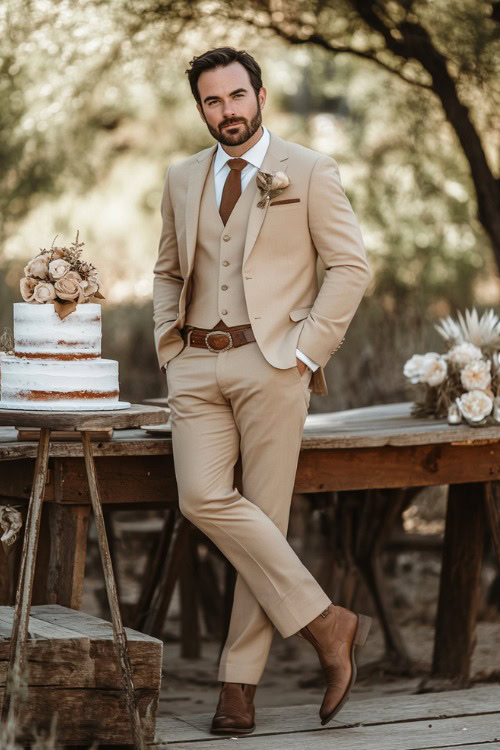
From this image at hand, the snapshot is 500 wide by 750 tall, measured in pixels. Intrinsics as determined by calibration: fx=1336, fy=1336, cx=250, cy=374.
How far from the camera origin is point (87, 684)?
4.17 m

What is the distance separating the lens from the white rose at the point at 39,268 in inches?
164

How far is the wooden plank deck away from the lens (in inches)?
168

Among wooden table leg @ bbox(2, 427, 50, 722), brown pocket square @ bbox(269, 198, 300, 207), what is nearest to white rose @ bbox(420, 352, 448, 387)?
brown pocket square @ bbox(269, 198, 300, 207)

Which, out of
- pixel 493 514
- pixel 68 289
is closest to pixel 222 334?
pixel 68 289

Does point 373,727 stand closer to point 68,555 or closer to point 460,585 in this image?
point 68,555

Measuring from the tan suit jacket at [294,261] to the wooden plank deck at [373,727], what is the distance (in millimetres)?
1161

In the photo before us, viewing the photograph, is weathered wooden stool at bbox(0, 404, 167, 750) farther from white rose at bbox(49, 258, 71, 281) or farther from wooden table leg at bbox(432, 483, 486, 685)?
wooden table leg at bbox(432, 483, 486, 685)

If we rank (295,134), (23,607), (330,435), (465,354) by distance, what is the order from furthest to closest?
(295,134) → (465,354) → (330,435) → (23,607)

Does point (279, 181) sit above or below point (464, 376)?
above

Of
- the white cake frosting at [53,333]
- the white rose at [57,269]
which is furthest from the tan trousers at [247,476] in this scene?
the white rose at [57,269]

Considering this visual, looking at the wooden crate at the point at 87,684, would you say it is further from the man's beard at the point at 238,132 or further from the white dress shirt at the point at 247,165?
the man's beard at the point at 238,132

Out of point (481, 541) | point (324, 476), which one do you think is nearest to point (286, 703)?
point (481, 541)

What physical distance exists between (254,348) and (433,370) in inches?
67.0

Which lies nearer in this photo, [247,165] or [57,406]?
[57,406]
